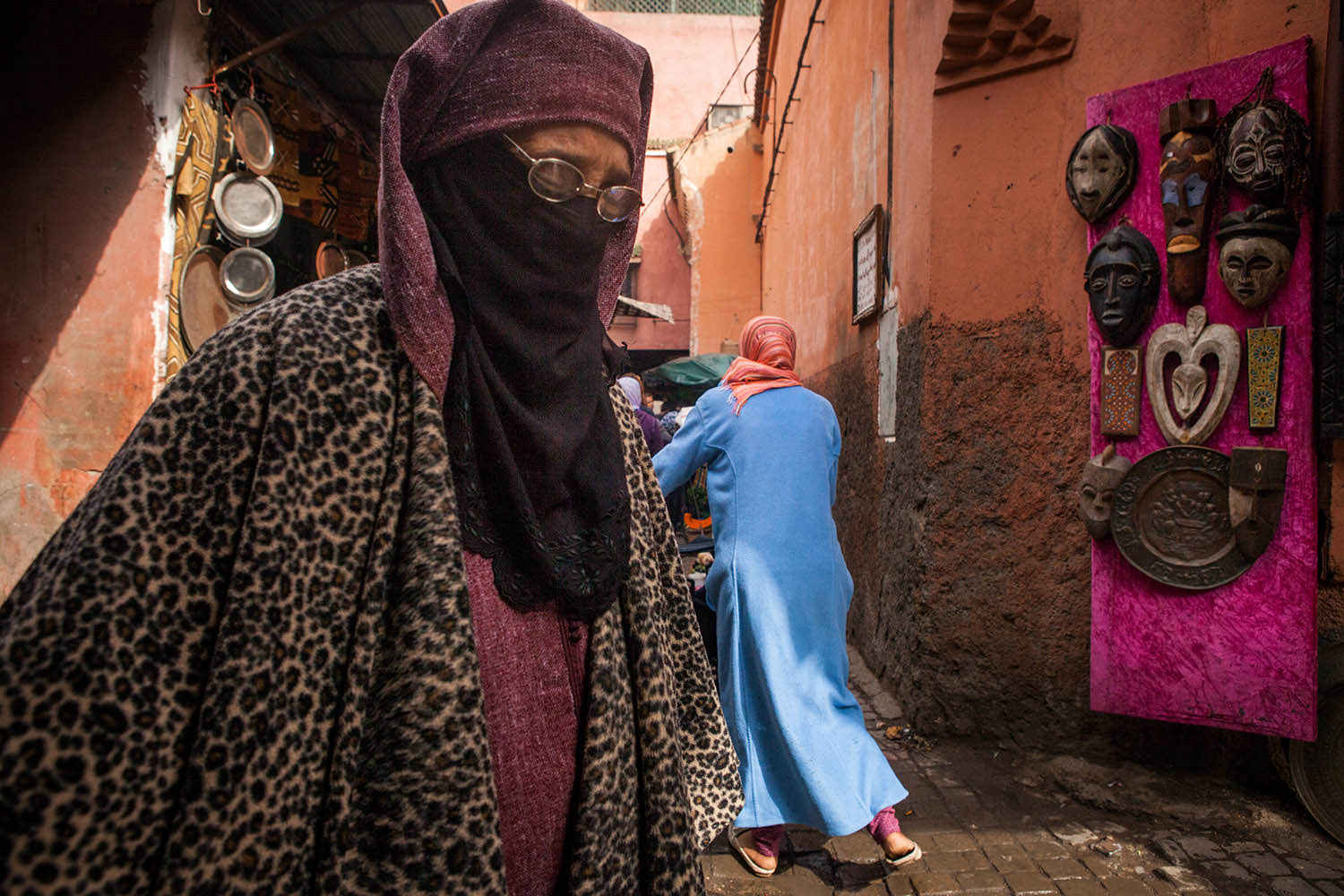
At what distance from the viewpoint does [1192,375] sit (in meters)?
3.05

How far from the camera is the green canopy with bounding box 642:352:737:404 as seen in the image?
11.1m

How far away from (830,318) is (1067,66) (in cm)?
349

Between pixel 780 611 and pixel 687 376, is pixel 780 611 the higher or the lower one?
the lower one

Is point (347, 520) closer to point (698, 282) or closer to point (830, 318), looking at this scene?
point (830, 318)

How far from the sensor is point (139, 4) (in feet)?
14.4

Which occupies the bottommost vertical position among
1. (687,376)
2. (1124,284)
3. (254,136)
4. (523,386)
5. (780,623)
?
(780,623)

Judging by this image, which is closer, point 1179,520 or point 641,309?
point 1179,520

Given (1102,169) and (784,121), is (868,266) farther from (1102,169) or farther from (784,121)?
(784,121)

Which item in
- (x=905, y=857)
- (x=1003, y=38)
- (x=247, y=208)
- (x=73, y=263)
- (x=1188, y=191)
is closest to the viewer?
(x=905, y=857)

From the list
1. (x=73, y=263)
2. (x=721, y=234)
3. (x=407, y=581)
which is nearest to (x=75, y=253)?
(x=73, y=263)

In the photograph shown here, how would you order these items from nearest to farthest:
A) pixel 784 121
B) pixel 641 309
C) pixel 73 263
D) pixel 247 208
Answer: pixel 73 263 < pixel 247 208 < pixel 784 121 < pixel 641 309

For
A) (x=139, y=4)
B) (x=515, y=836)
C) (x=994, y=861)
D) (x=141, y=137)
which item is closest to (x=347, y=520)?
(x=515, y=836)

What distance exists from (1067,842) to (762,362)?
6.90ft

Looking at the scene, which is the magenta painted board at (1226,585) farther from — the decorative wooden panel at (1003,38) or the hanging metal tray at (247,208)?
the hanging metal tray at (247,208)
